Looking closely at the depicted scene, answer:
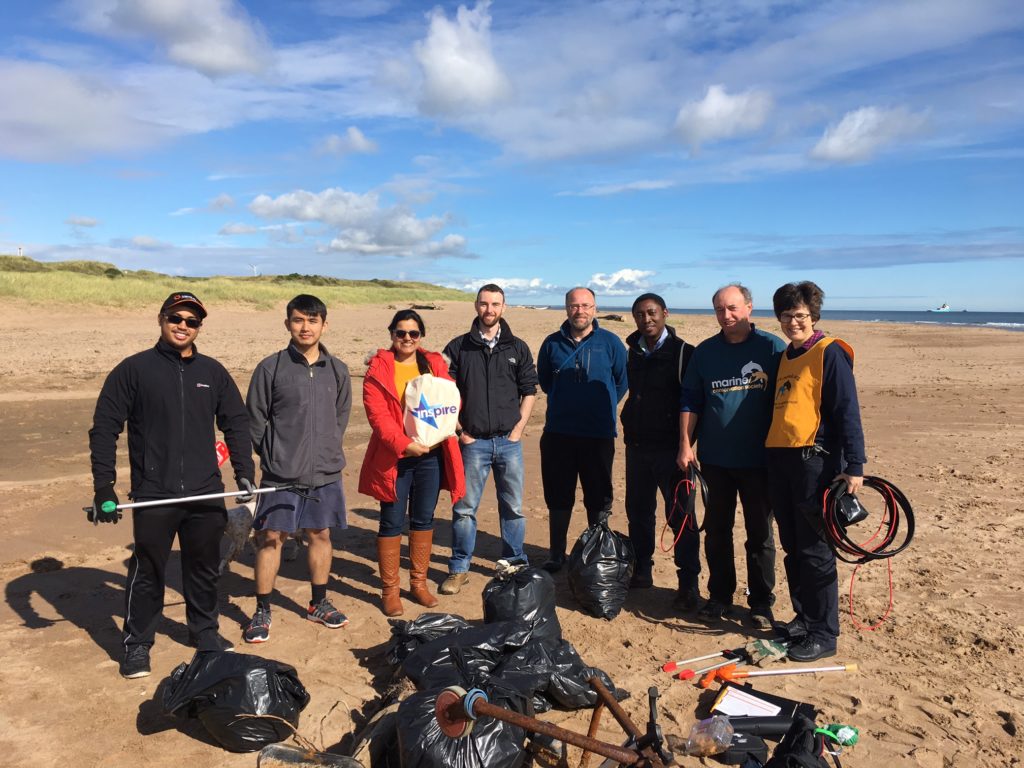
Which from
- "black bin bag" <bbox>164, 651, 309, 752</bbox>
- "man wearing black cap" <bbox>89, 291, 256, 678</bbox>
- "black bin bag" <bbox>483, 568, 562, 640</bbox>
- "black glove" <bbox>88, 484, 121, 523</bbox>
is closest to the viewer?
"black bin bag" <bbox>164, 651, 309, 752</bbox>

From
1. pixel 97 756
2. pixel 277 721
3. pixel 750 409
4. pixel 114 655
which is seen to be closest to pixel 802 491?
pixel 750 409

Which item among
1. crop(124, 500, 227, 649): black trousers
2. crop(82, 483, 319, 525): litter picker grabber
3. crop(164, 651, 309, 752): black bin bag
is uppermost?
crop(82, 483, 319, 525): litter picker grabber

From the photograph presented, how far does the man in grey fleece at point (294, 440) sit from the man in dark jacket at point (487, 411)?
96 centimetres

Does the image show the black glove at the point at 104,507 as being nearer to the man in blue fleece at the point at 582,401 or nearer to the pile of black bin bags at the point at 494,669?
the pile of black bin bags at the point at 494,669

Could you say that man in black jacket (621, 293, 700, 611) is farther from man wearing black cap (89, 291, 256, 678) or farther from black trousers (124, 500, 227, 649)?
→ black trousers (124, 500, 227, 649)

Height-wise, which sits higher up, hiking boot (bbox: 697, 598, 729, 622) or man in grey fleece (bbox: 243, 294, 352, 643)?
man in grey fleece (bbox: 243, 294, 352, 643)

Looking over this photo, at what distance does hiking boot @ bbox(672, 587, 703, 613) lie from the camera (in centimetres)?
493

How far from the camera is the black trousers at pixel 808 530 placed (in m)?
4.12

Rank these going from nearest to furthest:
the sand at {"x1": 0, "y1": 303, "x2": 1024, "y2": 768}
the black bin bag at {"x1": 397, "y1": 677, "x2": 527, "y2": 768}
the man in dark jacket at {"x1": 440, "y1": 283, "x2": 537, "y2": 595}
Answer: the black bin bag at {"x1": 397, "y1": 677, "x2": 527, "y2": 768} < the sand at {"x1": 0, "y1": 303, "x2": 1024, "y2": 768} < the man in dark jacket at {"x1": 440, "y1": 283, "x2": 537, "y2": 595}

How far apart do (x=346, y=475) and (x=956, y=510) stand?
641cm

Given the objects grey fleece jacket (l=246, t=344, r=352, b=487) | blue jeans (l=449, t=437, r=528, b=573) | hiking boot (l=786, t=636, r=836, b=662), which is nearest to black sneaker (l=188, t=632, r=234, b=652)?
grey fleece jacket (l=246, t=344, r=352, b=487)

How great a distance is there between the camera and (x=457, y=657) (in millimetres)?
3531

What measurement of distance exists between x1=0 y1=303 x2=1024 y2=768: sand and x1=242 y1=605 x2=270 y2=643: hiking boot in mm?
67

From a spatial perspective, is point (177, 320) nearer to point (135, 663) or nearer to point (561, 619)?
point (135, 663)
